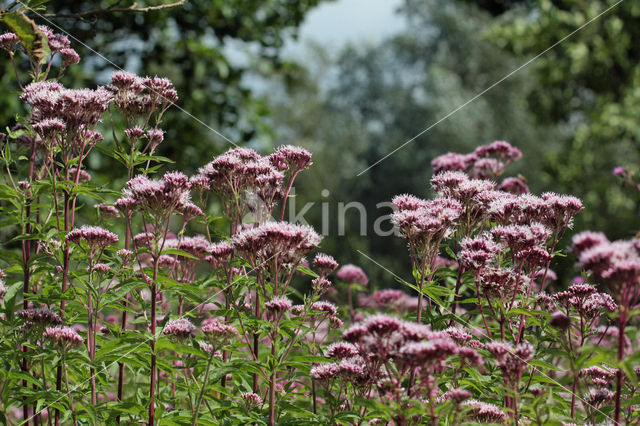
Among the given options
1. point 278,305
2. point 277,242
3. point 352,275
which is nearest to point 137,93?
point 277,242

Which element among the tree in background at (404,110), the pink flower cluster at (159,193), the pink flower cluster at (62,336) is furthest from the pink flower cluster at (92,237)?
the tree in background at (404,110)

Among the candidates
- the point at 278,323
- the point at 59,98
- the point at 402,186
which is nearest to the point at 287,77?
the point at 59,98

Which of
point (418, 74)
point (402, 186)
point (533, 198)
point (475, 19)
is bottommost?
point (533, 198)

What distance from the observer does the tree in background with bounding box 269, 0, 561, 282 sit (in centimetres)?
3734

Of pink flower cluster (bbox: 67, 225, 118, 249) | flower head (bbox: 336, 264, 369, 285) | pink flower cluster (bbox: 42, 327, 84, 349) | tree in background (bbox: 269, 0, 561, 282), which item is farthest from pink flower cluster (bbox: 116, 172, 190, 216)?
tree in background (bbox: 269, 0, 561, 282)

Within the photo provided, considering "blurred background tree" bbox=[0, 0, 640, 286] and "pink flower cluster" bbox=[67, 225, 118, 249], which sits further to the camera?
"blurred background tree" bbox=[0, 0, 640, 286]

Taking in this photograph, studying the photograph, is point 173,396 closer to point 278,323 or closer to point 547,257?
point 278,323

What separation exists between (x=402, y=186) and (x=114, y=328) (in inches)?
1380

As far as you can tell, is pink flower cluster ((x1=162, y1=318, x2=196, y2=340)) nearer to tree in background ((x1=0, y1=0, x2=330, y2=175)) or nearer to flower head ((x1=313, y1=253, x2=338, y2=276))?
flower head ((x1=313, y1=253, x2=338, y2=276))

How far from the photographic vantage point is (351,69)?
154ft

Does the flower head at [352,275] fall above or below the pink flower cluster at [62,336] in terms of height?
above

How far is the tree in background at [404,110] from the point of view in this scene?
3734 cm

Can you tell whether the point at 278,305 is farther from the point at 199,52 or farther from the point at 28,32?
the point at 199,52

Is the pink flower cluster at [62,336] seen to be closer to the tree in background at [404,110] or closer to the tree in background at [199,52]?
the tree in background at [199,52]
